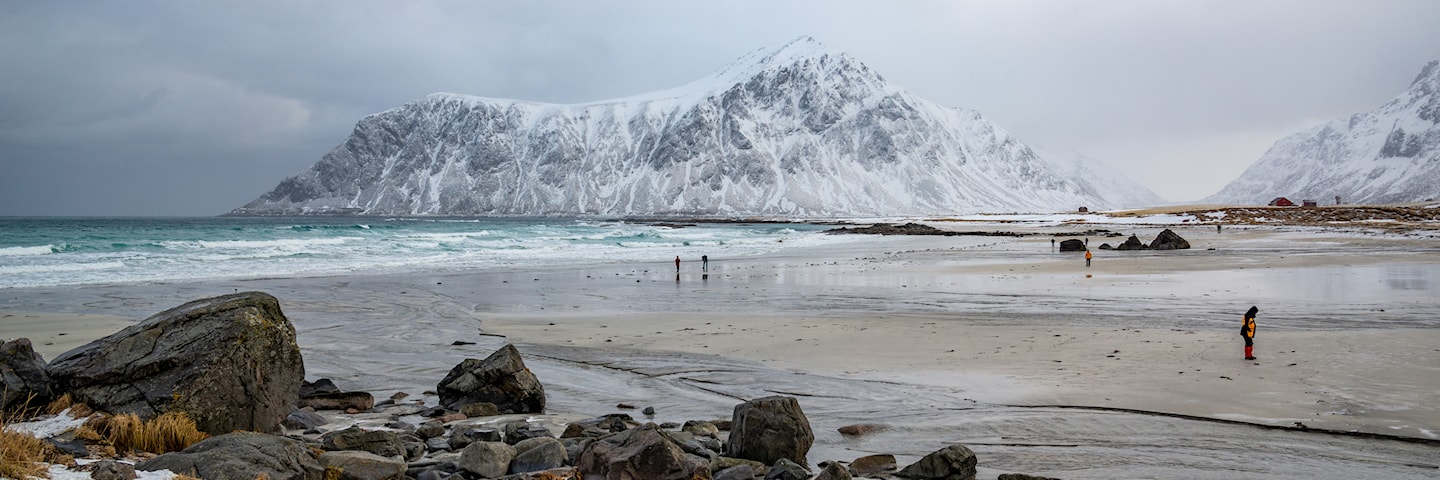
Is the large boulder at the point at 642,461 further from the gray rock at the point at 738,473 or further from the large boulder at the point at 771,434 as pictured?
the large boulder at the point at 771,434

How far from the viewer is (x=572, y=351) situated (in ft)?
43.6

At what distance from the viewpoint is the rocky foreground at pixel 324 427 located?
5.81 metres

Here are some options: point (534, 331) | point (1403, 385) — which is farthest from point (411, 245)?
point (1403, 385)

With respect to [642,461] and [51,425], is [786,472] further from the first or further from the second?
[51,425]

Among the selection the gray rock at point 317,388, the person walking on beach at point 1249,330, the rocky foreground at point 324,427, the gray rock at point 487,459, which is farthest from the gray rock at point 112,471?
the person walking on beach at point 1249,330

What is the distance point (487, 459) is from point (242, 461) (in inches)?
64.4

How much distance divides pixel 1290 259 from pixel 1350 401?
29770 millimetres

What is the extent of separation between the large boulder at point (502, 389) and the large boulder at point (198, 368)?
5.75 feet

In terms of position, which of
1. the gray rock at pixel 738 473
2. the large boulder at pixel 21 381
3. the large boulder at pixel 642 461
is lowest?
the gray rock at pixel 738 473

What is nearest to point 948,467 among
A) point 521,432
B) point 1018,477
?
point 1018,477

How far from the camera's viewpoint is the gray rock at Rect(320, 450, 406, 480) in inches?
231

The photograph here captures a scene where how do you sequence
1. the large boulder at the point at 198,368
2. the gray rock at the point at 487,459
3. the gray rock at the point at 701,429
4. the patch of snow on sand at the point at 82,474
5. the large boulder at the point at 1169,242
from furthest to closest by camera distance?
the large boulder at the point at 1169,242 → the gray rock at the point at 701,429 → the large boulder at the point at 198,368 → the gray rock at the point at 487,459 → the patch of snow on sand at the point at 82,474

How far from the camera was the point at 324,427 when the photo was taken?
7.91 meters

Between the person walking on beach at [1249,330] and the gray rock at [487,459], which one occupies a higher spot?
the person walking on beach at [1249,330]
